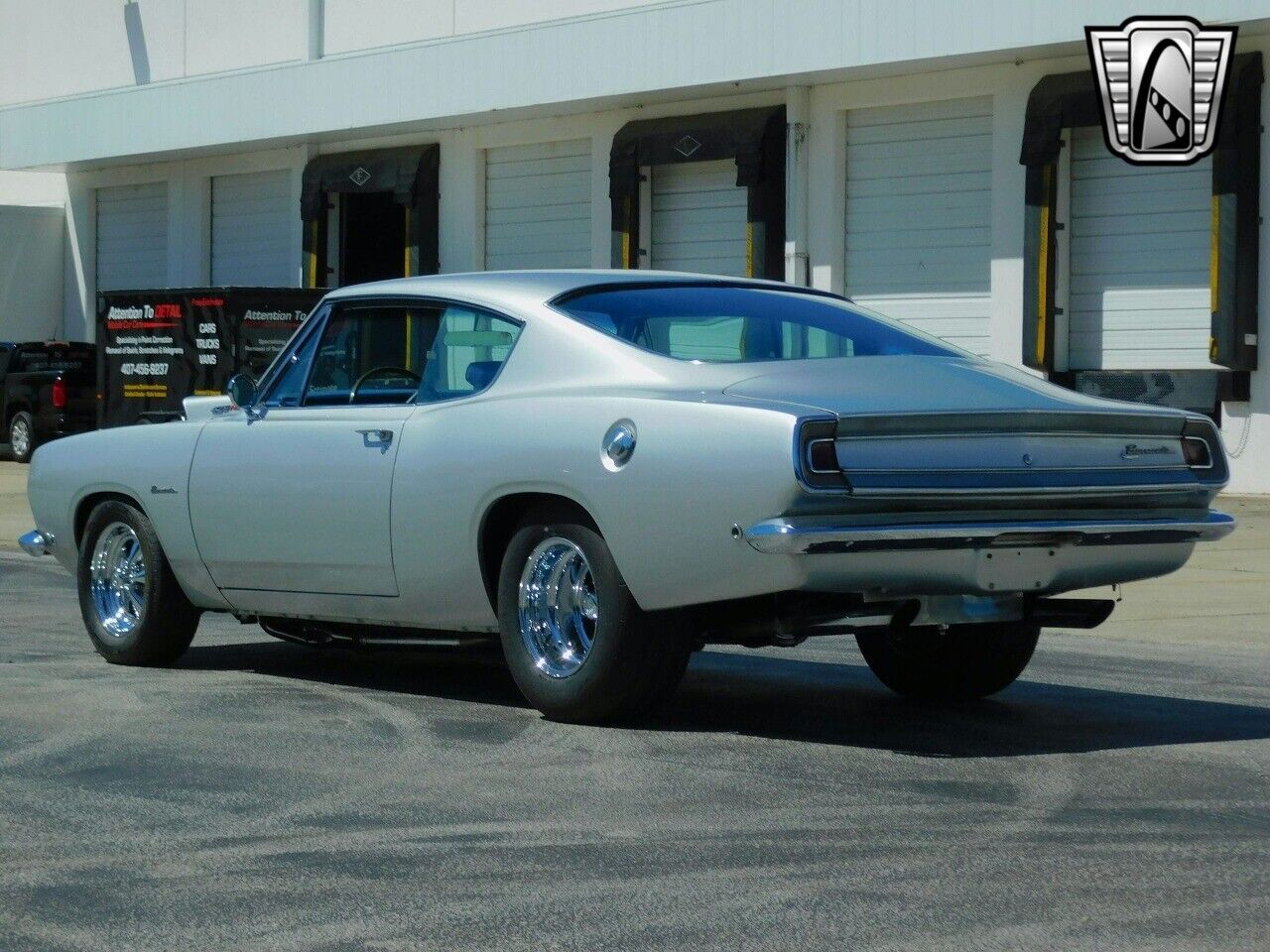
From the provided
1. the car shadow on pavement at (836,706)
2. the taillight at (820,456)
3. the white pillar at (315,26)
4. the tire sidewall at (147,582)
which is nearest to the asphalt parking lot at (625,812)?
the car shadow on pavement at (836,706)

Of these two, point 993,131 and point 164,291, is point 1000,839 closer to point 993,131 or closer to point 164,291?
point 993,131

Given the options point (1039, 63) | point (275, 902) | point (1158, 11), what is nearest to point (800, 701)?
point (275, 902)

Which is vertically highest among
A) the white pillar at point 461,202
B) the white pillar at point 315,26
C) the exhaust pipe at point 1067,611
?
the white pillar at point 315,26

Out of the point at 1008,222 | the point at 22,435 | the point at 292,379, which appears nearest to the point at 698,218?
the point at 1008,222

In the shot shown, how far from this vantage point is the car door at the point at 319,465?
25.9 feet

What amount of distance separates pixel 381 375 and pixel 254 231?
94.9 feet

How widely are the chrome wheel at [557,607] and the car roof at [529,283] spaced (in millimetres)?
942

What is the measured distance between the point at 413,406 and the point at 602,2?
2280cm

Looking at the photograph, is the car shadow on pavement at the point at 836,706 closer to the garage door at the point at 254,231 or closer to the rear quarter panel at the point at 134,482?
the rear quarter panel at the point at 134,482

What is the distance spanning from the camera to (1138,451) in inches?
278

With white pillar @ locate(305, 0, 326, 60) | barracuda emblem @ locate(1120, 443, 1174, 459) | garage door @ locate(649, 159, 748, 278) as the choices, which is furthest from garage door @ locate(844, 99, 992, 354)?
barracuda emblem @ locate(1120, 443, 1174, 459)

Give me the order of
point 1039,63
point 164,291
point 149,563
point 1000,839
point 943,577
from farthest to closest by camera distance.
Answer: point 164,291, point 1039,63, point 149,563, point 943,577, point 1000,839

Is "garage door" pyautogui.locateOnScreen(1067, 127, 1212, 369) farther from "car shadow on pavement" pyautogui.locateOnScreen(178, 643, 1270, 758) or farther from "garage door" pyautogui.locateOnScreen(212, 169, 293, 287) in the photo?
"car shadow on pavement" pyautogui.locateOnScreen(178, 643, 1270, 758)

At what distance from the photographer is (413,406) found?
7.86 metres
